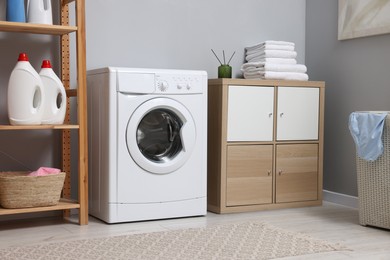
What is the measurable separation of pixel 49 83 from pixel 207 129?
1.00 meters

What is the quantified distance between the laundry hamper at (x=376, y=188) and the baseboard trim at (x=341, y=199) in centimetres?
59

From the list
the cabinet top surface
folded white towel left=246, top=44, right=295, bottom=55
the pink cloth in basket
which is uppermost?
folded white towel left=246, top=44, right=295, bottom=55

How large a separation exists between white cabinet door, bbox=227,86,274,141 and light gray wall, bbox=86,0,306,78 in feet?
1.54

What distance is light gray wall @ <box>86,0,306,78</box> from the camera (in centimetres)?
334

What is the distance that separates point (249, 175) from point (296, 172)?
35 cm

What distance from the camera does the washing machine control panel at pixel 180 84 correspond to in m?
2.97

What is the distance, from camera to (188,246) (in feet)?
8.11

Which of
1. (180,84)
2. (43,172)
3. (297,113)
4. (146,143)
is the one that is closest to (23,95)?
(43,172)

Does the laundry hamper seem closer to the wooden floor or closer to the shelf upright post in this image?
the wooden floor

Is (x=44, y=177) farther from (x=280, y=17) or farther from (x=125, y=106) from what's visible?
(x=280, y=17)

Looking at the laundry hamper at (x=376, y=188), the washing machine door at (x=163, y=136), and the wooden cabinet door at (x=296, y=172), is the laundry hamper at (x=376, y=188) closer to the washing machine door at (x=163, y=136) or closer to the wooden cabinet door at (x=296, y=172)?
the wooden cabinet door at (x=296, y=172)

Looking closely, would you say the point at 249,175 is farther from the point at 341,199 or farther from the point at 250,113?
the point at 341,199

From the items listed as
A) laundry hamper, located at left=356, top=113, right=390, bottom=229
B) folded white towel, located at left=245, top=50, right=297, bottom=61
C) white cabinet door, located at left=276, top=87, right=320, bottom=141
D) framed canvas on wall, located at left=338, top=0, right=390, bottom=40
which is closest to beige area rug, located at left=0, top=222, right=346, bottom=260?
laundry hamper, located at left=356, top=113, right=390, bottom=229

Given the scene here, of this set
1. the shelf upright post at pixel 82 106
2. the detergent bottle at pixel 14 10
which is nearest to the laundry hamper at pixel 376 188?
the shelf upright post at pixel 82 106
